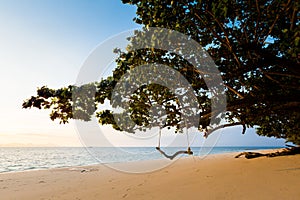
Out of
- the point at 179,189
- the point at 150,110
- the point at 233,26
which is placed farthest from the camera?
the point at 150,110

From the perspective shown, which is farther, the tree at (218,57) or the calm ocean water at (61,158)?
the calm ocean water at (61,158)

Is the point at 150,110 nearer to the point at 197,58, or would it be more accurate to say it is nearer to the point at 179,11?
the point at 197,58

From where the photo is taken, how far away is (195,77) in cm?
880

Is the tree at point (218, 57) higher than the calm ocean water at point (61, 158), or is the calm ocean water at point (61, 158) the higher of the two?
the tree at point (218, 57)

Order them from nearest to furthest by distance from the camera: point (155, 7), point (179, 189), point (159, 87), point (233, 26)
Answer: point (155, 7) < point (179, 189) < point (233, 26) < point (159, 87)

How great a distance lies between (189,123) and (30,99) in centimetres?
527

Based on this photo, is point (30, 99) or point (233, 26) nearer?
point (30, 99)

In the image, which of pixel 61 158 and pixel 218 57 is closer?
pixel 218 57

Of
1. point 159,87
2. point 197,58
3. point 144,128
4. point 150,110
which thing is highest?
point 197,58

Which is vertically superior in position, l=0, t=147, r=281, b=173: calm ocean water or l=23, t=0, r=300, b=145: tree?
l=23, t=0, r=300, b=145: tree

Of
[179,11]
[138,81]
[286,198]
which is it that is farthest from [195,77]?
[286,198]

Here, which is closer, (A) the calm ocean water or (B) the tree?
(B) the tree

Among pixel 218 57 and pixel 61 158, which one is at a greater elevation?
pixel 218 57

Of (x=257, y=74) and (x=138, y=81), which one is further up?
(x=257, y=74)
